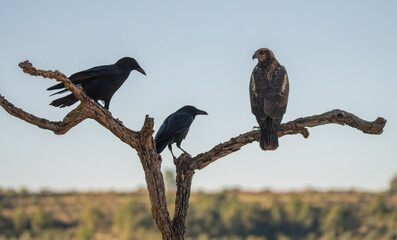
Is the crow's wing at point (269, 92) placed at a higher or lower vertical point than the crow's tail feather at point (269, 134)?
higher

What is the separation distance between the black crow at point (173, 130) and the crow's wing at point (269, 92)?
157 cm

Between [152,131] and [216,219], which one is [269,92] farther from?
[216,219]

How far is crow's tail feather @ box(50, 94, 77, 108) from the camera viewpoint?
943 cm

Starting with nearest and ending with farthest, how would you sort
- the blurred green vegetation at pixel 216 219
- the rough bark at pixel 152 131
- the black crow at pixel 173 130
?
the rough bark at pixel 152 131, the black crow at pixel 173 130, the blurred green vegetation at pixel 216 219

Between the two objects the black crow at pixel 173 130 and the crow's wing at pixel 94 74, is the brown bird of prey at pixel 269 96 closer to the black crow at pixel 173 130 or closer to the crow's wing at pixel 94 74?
the black crow at pixel 173 130

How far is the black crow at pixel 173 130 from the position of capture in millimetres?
10656

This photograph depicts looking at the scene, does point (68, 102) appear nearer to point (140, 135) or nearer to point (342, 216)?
point (140, 135)

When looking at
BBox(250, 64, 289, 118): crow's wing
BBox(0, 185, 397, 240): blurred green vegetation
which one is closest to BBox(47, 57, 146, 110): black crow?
BBox(250, 64, 289, 118): crow's wing

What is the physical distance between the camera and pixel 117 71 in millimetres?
10055

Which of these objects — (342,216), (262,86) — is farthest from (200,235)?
(262,86)

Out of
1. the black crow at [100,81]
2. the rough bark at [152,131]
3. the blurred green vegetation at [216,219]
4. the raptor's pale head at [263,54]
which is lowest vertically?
the rough bark at [152,131]

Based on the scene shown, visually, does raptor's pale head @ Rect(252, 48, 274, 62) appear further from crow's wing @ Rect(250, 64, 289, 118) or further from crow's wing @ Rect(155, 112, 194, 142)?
crow's wing @ Rect(155, 112, 194, 142)

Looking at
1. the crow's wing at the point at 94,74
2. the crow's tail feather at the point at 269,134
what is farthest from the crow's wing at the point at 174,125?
the crow's tail feather at the point at 269,134

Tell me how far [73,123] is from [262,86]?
311 centimetres
